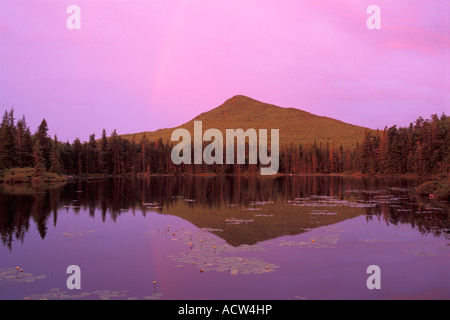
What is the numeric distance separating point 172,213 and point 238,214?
6353 millimetres

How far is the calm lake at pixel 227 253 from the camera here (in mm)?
12883

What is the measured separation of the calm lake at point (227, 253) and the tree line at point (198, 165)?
153ft

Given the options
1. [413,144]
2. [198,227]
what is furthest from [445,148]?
[198,227]

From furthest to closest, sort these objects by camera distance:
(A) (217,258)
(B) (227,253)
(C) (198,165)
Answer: (C) (198,165) → (B) (227,253) → (A) (217,258)

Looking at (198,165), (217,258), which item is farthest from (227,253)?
(198,165)

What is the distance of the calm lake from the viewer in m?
12.9

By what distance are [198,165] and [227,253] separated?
136 m

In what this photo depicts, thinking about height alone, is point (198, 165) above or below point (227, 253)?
above

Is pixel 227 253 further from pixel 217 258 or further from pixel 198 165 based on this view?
pixel 198 165

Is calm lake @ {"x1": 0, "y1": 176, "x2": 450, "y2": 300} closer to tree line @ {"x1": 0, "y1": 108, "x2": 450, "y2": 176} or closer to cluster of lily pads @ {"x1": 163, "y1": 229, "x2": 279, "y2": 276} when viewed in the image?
cluster of lily pads @ {"x1": 163, "y1": 229, "x2": 279, "y2": 276}

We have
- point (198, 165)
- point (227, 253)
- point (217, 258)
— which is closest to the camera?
point (217, 258)

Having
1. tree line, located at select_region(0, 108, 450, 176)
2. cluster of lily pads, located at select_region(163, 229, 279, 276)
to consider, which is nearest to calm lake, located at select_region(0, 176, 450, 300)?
cluster of lily pads, located at select_region(163, 229, 279, 276)

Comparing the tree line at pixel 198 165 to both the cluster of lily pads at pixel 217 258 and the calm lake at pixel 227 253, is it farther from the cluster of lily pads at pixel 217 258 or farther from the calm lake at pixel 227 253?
the cluster of lily pads at pixel 217 258

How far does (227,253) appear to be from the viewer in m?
17.3
